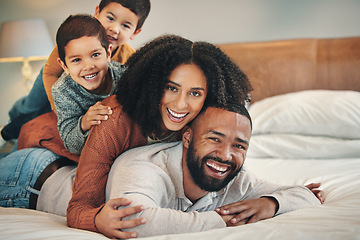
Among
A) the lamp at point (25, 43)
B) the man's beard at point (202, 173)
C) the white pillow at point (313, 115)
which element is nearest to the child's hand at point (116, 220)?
the man's beard at point (202, 173)

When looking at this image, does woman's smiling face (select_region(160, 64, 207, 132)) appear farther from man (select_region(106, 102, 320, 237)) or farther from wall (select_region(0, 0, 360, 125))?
wall (select_region(0, 0, 360, 125))

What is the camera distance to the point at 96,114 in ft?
3.14

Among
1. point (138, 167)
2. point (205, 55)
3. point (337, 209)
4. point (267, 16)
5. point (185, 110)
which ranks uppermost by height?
point (267, 16)

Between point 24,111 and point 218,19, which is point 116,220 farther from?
point 218,19

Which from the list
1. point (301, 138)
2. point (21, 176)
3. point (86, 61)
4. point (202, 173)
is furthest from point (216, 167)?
point (301, 138)

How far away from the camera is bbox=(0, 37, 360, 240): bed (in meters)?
0.82

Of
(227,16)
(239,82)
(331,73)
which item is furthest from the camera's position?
(331,73)

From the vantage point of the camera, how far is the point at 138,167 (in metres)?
0.90

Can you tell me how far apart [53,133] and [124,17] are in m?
0.47

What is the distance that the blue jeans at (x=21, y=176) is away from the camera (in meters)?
1.15

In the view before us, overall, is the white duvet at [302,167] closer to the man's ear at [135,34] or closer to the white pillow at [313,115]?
the white pillow at [313,115]

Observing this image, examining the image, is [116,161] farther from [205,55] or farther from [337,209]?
[337,209]

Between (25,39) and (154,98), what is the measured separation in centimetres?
61

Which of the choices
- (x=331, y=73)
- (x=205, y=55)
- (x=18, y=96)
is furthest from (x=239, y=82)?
(x=331, y=73)
